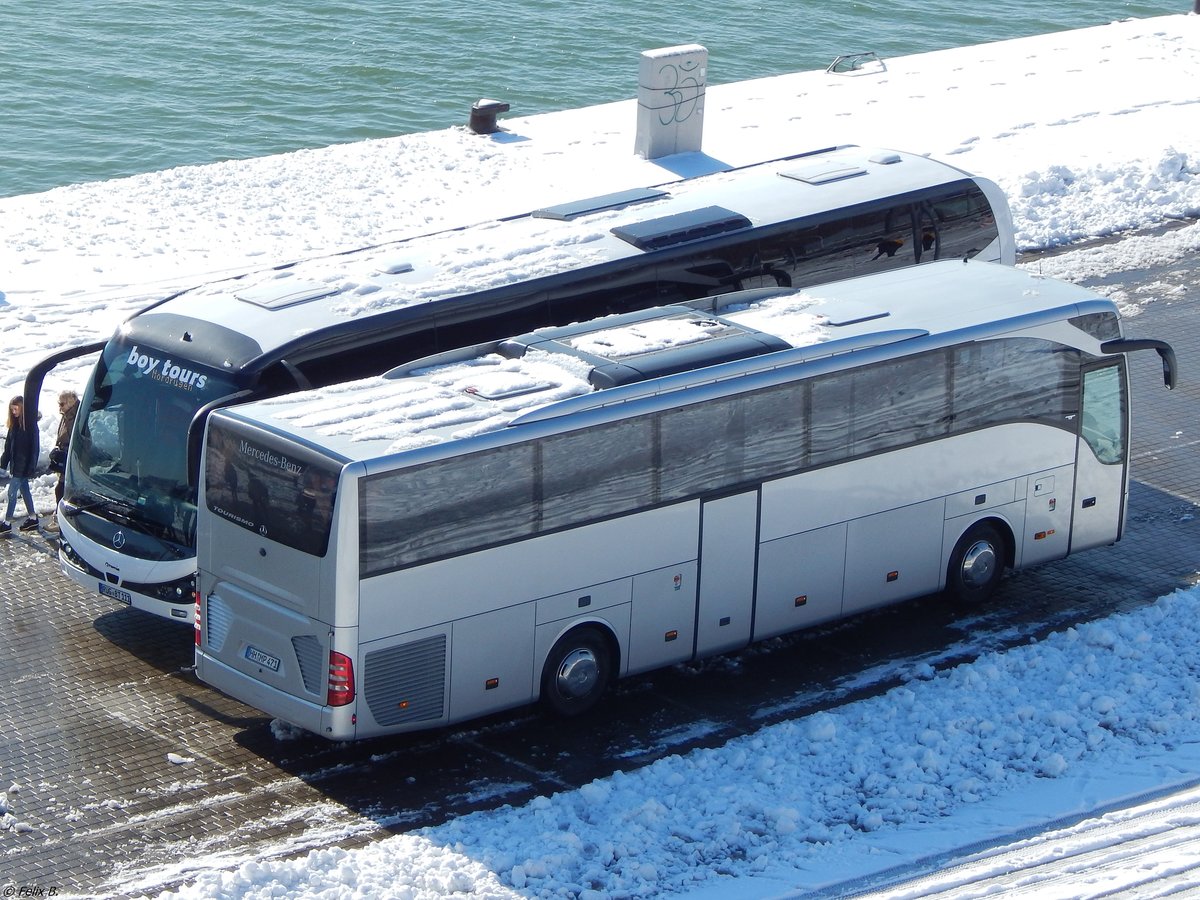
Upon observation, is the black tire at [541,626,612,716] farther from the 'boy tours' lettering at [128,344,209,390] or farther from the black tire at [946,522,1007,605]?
the 'boy tours' lettering at [128,344,209,390]

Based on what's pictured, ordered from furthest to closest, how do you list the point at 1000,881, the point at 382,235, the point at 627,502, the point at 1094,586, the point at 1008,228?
the point at 382,235 < the point at 1008,228 < the point at 1094,586 < the point at 627,502 < the point at 1000,881

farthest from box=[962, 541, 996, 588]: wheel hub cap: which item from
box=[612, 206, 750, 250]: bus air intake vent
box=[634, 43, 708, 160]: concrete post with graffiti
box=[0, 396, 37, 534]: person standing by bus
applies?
box=[634, 43, 708, 160]: concrete post with graffiti

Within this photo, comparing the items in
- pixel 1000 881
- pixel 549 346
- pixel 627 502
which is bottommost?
pixel 1000 881

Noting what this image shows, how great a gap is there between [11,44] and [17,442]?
2669 cm

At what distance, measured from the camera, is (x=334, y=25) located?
41156mm

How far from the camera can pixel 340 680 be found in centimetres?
1085

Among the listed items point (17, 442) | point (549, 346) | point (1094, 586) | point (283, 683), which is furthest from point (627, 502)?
point (17, 442)

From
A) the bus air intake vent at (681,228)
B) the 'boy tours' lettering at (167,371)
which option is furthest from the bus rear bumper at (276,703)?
the bus air intake vent at (681,228)

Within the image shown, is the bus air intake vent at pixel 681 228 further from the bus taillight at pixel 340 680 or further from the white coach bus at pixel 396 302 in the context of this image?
the bus taillight at pixel 340 680

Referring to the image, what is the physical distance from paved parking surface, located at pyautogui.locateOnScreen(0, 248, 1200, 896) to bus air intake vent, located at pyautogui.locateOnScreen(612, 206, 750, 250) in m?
3.64

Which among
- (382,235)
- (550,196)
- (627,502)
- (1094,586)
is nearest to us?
(627,502)

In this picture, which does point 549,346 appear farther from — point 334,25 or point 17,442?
point 334,25

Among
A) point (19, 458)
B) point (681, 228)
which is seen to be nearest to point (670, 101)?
point (681, 228)

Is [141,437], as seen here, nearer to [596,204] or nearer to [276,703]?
[276,703]
